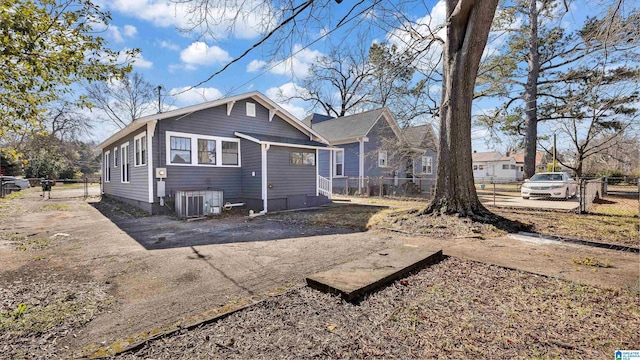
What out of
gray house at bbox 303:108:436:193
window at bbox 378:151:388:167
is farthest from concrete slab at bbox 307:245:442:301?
window at bbox 378:151:388:167

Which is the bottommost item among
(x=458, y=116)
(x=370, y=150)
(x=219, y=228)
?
(x=219, y=228)

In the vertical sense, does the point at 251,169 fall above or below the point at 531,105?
below

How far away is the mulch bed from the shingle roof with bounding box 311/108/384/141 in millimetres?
15460

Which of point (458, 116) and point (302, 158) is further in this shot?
point (302, 158)

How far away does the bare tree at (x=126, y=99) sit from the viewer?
28914 mm

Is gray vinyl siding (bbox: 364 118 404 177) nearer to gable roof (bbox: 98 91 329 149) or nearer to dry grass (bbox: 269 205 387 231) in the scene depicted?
gable roof (bbox: 98 91 329 149)

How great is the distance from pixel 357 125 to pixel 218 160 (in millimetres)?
10789

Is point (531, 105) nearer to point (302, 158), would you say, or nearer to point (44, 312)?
point (302, 158)

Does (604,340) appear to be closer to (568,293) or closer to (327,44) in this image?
(568,293)

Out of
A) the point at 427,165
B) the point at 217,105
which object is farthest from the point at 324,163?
the point at 217,105

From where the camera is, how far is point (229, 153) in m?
11.8

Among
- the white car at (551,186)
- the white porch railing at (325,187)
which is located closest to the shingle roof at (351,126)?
the white porch railing at (325,187)

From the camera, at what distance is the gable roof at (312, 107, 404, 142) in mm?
18609

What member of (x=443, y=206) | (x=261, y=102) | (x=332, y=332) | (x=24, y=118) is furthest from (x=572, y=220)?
(x=24, y=118)
